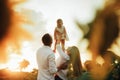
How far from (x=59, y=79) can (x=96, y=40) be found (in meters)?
2.37

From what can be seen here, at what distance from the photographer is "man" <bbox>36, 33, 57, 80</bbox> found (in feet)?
23.6

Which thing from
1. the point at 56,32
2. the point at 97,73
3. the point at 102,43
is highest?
the point at 56,32

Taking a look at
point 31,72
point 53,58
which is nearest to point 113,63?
point 53,58

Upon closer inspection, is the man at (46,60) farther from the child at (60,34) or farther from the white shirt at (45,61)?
the child at (60,34)

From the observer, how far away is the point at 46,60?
7293 millimetres

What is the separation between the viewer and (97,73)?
16.2 feet

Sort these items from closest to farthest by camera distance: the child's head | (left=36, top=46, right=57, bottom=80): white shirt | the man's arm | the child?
the man's arm → (left=36, top=46, right=57, bottom=80): white shirt → the child's head → the child

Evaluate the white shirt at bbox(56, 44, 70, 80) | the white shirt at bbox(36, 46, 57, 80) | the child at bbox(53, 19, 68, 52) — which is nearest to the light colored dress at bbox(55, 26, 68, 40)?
the child at bbox(53, 19, 68, 52)

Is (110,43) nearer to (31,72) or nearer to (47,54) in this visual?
(47,54)

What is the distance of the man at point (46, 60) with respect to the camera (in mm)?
7184

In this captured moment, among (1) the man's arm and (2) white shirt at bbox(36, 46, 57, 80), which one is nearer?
(1) the man's arm

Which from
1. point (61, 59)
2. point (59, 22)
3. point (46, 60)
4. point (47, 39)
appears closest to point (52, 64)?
point (46, 60)

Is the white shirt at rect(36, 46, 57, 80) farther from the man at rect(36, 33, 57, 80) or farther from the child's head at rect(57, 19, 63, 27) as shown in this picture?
the child's head at rect(57, 19, 63, 27)

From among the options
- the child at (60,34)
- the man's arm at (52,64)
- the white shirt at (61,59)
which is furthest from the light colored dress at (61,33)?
the man's arm at (52,64)
